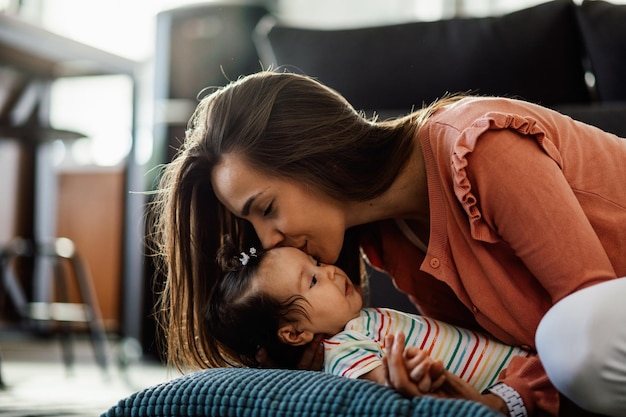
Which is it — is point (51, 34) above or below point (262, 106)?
above

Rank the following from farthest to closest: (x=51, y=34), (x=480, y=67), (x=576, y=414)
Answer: (x=51, y=34) → (x=480, y=67) → (x=576, y=414)

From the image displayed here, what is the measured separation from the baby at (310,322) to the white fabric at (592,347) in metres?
0.26

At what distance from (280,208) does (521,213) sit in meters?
0.37

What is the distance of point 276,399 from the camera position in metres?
0.87

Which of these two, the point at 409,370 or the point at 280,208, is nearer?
the point at 409,370

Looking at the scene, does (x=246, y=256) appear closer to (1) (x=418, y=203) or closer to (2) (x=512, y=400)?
(1) (x=418, y=203)

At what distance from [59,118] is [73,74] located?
336mm

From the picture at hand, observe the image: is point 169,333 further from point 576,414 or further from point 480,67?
point 480,67

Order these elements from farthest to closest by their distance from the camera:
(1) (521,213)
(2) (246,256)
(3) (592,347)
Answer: (2) (246,256)
(1) (521,213)
(3) (592,347)

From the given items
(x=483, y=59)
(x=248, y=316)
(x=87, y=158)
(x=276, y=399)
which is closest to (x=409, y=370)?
(x=276, y=399)

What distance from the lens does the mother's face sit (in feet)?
3.88

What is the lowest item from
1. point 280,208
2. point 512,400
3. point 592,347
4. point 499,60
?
point 512,400

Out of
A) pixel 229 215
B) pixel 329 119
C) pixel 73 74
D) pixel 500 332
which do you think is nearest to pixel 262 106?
pixel 329 119

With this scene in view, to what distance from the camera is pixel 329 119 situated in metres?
1.21
